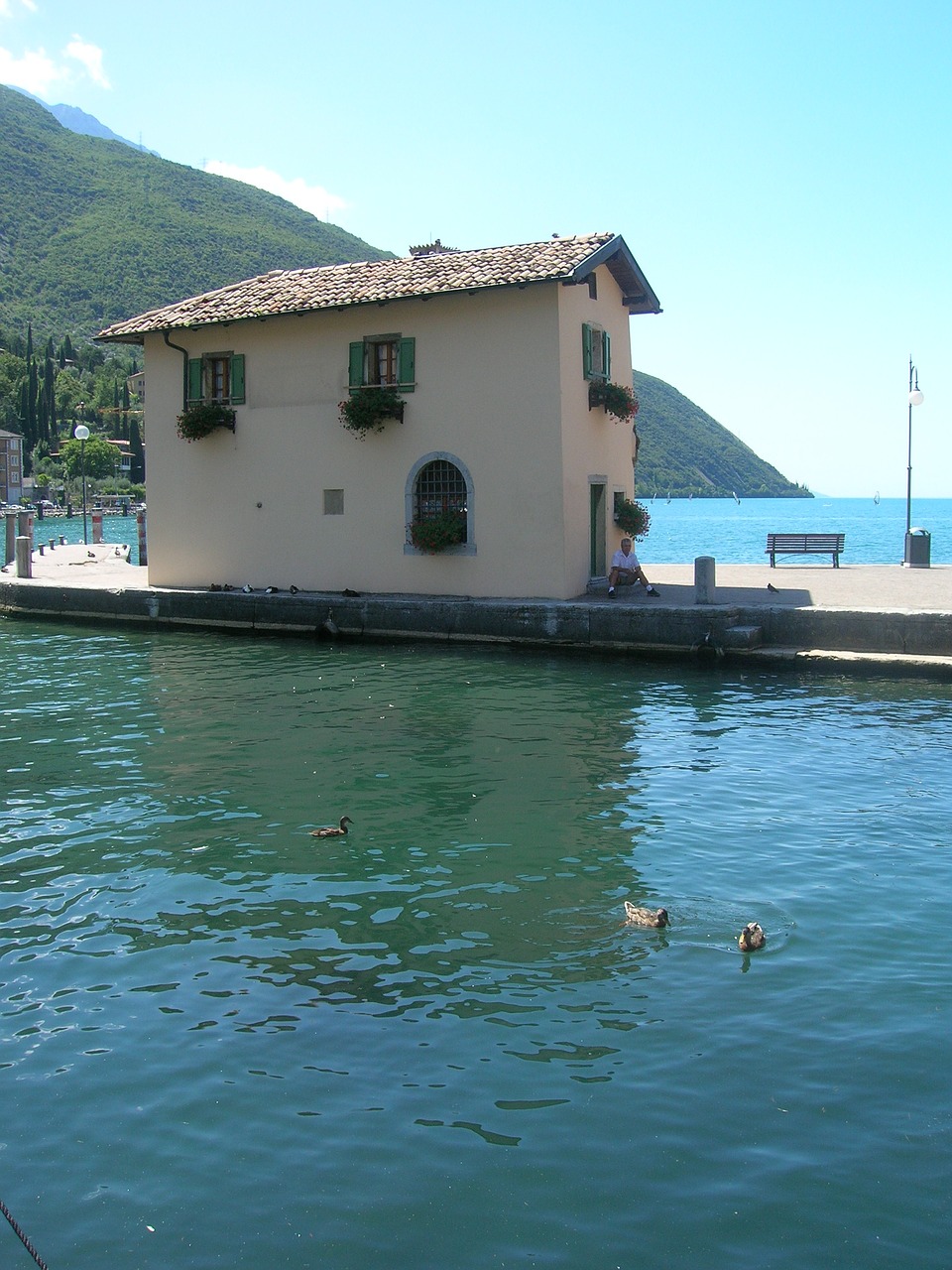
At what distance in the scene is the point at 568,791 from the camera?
10484 mm

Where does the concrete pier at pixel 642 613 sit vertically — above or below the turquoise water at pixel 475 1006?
above

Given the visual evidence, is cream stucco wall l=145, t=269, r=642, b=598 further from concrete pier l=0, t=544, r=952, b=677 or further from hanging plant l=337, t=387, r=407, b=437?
concrete pier l=0, t=544, r=952, b=677

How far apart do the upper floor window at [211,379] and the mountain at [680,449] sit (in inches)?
5341

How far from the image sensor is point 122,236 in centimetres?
14712

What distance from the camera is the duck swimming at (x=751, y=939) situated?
6691mm

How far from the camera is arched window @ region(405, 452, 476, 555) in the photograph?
20.8 m

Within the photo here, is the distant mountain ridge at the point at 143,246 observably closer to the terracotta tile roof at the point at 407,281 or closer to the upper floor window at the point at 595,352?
the terracotta tile roof at the point at 407,281

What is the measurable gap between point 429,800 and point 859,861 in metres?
3.53

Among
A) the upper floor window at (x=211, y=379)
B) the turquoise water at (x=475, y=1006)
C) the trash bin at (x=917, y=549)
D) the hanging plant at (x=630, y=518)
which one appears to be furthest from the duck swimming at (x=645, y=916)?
the trash bin at (x=917, y=549)

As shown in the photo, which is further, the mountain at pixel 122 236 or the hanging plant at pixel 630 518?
the mountain at pixel 122 236

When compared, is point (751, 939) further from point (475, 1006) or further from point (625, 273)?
point (625, 273)

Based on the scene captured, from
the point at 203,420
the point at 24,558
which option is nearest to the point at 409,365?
the point at 203,420

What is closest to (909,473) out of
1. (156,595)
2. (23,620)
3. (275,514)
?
(275,514)

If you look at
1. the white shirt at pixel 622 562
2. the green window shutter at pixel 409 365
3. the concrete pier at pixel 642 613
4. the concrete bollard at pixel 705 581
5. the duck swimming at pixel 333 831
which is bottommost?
the duck swimming at pixel 333 831
